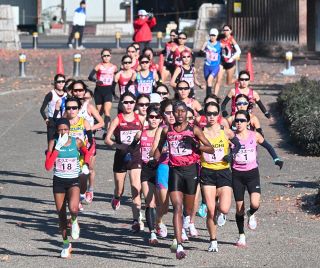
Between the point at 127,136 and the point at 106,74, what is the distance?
6.78 m

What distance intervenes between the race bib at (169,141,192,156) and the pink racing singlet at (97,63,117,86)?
8.59 m

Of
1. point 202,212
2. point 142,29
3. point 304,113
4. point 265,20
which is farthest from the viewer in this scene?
point 265,20

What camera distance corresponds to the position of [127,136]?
13.9 m

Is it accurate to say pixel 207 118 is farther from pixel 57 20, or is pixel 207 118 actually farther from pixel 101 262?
pixel 57 20

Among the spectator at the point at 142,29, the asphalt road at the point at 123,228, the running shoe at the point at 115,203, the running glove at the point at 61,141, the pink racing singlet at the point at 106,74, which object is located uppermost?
the spectator at the point at 142,29

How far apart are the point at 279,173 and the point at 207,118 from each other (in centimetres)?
596

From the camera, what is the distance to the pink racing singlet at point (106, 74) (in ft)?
67.2

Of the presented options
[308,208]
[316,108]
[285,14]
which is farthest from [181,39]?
[285,14]

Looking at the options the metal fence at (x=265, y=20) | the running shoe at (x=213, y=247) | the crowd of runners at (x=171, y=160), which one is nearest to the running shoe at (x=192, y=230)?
the crowd of runners at (x=171, y=160)

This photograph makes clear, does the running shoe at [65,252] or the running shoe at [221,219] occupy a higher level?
the running shoe at [221,219]

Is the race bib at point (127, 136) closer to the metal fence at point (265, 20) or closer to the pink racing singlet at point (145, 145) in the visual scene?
the pink racing singlet at point (145, 145)

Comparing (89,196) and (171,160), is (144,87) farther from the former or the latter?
(171,160)

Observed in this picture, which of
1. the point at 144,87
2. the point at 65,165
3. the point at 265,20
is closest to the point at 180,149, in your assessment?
the point at 65,165

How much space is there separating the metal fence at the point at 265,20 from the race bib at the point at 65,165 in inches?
999
